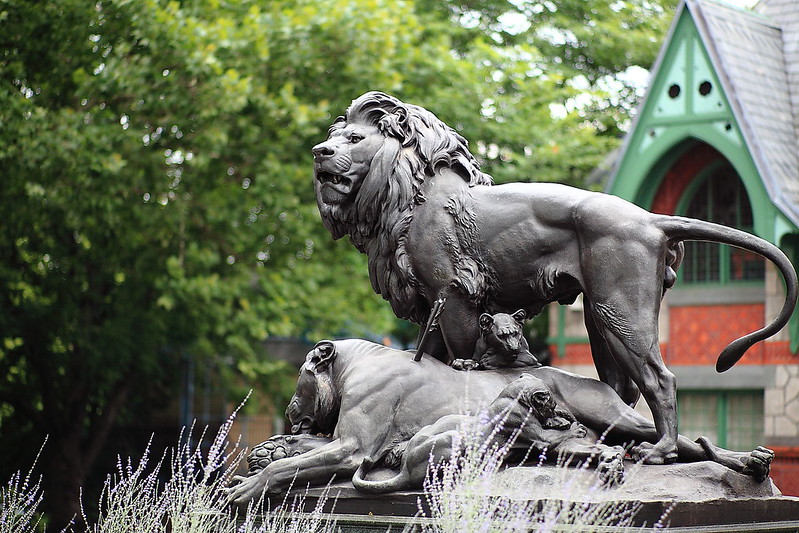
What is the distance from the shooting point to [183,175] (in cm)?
1410

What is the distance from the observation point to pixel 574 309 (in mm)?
17984

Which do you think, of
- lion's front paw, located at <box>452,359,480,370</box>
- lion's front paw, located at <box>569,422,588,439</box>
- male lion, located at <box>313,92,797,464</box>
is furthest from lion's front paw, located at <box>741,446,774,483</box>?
lion's front paw, located at <box>452,359,480,370</box>

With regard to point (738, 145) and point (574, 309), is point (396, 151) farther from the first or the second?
point (574, 309)

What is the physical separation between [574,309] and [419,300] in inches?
498

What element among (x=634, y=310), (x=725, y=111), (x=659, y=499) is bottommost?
(x=725, y=111)

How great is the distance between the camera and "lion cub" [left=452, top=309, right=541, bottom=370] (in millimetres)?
5402

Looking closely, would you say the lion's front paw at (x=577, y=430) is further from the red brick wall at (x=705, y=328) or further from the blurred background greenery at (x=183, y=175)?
the red brick wall at (x=705, y=328)

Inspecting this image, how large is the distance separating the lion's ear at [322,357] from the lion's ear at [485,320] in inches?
29.7

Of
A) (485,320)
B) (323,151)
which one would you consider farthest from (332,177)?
(485,320)

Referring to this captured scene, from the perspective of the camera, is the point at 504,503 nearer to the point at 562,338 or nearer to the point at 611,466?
the point at 611,466

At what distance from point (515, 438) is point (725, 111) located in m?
11.5

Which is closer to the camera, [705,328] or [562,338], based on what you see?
[705,328]

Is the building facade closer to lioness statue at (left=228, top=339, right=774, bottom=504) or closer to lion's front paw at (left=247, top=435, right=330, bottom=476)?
lioness statue at (left=228, top=339, right=774, bottom=504)

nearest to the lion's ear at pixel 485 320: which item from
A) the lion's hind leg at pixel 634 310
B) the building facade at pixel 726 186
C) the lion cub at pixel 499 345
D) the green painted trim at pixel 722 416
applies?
the lion cub at pixel 499 345
